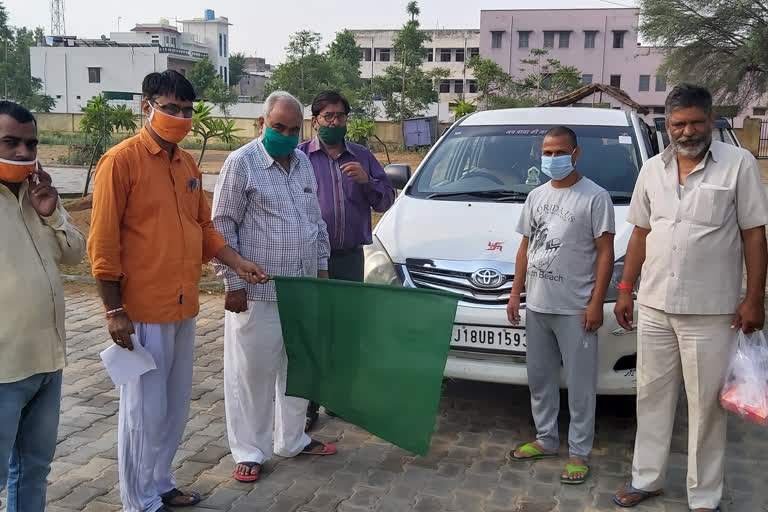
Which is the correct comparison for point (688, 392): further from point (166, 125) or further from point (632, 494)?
point (166, 125)

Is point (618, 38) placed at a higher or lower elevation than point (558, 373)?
higher

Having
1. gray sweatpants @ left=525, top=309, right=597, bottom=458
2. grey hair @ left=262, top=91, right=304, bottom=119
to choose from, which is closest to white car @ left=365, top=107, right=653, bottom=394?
gray sweatpants @ left=525, top=309, right=597, bottom=458

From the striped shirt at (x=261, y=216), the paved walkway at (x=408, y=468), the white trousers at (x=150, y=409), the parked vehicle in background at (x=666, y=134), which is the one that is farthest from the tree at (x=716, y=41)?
the white trousers at (x=150, y=409)

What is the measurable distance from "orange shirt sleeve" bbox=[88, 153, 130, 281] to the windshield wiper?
110 inches

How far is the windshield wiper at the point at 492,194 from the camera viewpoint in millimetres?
5258

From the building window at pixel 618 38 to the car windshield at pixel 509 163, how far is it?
59081 mm

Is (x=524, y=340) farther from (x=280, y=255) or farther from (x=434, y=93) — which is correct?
(x=434, y=93)

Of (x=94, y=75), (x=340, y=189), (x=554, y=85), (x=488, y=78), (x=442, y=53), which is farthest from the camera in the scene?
(x=442, y=53)

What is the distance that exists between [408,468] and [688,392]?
1499 millimetres

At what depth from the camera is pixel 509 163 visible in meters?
5.66

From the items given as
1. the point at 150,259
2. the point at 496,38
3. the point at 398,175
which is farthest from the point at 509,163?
the point at 496,38

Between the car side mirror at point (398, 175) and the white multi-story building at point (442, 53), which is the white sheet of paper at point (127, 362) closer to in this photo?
the car side mirror at point (398, 175)

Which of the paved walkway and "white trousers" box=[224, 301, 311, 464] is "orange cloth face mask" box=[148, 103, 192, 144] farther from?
the paved walkway

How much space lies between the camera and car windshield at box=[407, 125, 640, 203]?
210 inches
